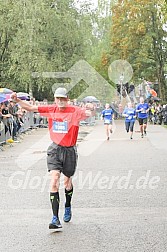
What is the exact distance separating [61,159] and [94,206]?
49.5 inches

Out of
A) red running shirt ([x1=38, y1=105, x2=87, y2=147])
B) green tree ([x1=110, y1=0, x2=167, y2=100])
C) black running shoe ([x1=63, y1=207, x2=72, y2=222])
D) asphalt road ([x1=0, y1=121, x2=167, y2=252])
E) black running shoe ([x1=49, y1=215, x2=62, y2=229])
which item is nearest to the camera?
asphalt road ([x1=0, y1=121, x2=167, y2=252])

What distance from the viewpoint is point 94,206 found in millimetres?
8766

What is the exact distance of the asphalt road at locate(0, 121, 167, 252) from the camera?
654 centimetres

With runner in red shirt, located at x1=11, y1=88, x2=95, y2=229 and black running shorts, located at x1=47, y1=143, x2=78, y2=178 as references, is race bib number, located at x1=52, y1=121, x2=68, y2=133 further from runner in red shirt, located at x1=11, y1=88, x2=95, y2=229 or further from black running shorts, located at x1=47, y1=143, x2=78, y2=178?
black running shorts, located at x1=47, y1=143, x2=78, y2=178

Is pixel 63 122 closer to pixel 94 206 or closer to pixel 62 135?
pixel 62 135

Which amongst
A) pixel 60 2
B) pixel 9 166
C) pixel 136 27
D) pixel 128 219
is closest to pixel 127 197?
pixel 128 219

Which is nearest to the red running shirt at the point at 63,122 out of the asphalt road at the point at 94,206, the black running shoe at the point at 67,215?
the black running shoe at the point at 67,215

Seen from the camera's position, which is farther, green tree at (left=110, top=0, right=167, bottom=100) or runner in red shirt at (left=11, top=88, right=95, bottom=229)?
green tree at (left=110, top=0, right=167, bottom=100)

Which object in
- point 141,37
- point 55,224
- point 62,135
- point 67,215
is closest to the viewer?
point 55,224

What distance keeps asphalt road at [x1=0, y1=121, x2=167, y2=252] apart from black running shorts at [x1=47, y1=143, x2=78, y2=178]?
0.68 metres

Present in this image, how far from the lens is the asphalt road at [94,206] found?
6539 millimetres

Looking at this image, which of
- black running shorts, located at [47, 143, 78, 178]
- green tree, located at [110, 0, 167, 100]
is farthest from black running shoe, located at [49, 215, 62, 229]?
green tree, located at [110, 0, 167, 100]

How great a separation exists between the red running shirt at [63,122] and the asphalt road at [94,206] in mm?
1061

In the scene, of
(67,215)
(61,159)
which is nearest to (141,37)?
(61,159)
